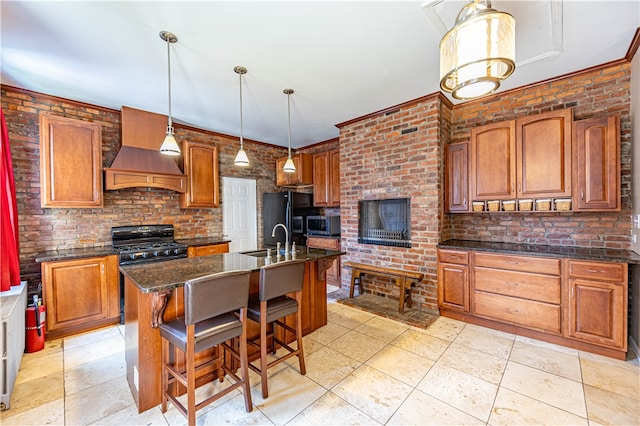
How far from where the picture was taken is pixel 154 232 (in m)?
3.99

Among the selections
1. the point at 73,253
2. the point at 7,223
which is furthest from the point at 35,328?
the point at 7,223

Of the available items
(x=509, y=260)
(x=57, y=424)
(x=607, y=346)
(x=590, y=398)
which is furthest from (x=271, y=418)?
(x=607, y=346)

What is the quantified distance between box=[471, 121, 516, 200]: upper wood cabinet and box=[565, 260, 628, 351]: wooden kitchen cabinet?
1007mm

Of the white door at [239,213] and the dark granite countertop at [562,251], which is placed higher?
the white door at [239,213]

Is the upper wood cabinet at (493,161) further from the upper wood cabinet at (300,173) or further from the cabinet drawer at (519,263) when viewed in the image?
the upper wood cabinet at (300,173)

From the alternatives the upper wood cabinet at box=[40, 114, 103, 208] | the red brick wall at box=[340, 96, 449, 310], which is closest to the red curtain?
the upper wood cabinet at box=[40, 114, 103, 208]

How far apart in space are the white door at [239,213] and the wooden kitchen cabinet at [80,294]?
78.8 inches

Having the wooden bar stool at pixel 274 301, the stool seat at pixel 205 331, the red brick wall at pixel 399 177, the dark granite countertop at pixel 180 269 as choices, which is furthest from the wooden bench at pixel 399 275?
the stool seat at pixel 205 331

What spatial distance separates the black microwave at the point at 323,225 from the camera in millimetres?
4785

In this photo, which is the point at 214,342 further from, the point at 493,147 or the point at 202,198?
the point at 493,147

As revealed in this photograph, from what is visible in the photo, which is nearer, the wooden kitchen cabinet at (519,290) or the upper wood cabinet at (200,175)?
the wooden kitchen cabinet at (519,290)

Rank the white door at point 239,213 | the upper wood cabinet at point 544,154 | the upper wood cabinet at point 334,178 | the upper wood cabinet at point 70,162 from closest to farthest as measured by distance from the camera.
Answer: the upper wood cabinet at point 544,154, the upper wood cabinet at point 70,162, the upper wood cabinet at point 334,178, the white door at point 239,213

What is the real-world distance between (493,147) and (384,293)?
2.41m

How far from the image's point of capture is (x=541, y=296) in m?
2.66
